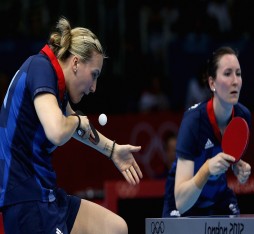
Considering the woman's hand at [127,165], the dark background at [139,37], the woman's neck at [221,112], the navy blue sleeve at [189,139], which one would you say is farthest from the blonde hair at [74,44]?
the dark background at [139,37]

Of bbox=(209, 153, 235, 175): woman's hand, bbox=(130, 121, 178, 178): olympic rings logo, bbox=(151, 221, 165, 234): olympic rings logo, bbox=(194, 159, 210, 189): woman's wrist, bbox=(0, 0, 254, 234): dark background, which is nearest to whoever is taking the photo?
bbox=(151, 221, 165, 234): olympic rings logo

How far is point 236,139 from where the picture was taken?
514 cm

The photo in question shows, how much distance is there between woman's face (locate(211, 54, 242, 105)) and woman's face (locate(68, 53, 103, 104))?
4.26ft

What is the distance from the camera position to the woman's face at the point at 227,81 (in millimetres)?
5750

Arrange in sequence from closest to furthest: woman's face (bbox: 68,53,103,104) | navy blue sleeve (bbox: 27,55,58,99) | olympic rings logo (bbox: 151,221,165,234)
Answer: navy blue sleeve (bbox: 27,55,58,99) → woman's face (bbox: 68,53,103,104) → olympic rings logo (bbox: 151,221,165,234)

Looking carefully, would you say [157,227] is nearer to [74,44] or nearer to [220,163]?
[220,163]

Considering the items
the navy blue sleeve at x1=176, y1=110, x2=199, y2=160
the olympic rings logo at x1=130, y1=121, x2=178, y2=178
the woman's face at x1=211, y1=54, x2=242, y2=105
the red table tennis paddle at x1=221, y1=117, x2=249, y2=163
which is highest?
the olympic rings logo at x1=130, y1=121, x2=178, y2=178

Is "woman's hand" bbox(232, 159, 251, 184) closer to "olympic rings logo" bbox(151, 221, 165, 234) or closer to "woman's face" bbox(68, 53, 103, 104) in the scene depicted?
"olympic rings logo" bbox(151, 221, 165, 234)

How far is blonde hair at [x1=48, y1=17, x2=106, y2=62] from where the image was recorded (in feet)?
15.4

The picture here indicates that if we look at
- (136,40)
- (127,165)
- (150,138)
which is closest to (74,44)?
(127,165)

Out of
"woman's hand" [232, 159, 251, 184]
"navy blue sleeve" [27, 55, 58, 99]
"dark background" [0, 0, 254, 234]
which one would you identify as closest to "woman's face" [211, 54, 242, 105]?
"woman's hand" [232, 159, 251, 184]

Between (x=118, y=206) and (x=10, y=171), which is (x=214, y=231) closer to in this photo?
(x=10, y=171)

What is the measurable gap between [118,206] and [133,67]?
18.8ft

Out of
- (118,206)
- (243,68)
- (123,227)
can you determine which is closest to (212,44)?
(243,68)
